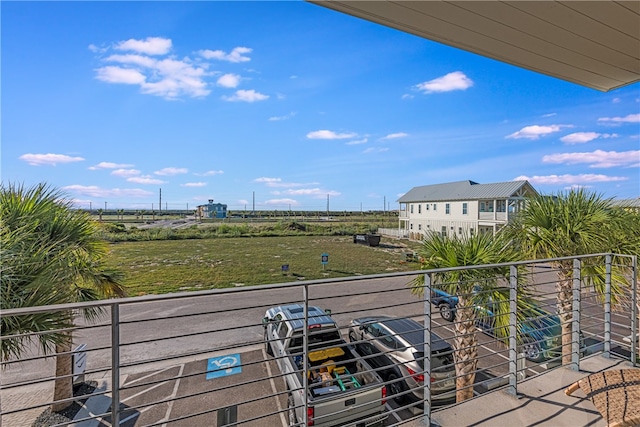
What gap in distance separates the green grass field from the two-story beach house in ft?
16.0

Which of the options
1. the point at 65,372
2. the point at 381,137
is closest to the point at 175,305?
the point at 65,372

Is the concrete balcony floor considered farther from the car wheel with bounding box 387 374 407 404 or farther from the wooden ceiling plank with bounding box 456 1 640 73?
the car wheel with bounding box 387 374 407 404

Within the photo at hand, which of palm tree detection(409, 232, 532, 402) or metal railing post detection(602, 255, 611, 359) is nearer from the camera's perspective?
metal railing post detection(602, 255, 611, 359)

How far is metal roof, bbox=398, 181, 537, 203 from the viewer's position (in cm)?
1789

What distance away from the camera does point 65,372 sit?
12.9 feet

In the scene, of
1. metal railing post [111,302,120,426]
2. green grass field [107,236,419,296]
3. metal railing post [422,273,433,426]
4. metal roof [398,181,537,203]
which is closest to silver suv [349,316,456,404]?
metal railing post [422,273,433,426]

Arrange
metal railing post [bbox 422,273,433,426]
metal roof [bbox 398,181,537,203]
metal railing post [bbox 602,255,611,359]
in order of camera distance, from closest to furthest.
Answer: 1. metal railing post [bbox 422,273,433,426]
2. metal railing post [bbox 602,255,611,359]
3. metal roof [bbox 398,181,537,203]

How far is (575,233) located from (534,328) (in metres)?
1.50

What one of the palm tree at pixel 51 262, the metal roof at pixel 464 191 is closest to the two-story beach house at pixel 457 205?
the metal roof at pixel 464 191

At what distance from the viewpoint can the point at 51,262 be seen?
2.02 m

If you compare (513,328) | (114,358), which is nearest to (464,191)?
(513,328)

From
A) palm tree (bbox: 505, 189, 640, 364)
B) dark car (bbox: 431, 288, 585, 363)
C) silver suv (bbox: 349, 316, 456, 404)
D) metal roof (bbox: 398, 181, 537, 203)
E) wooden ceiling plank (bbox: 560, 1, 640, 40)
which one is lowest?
silver suv (bbox: 349, 316, 456, 404)

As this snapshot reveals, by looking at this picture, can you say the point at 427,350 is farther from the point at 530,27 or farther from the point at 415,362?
the point at 415,362

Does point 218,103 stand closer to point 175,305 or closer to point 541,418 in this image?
point 175,305
